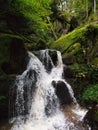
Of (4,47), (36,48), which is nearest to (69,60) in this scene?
(36,48)

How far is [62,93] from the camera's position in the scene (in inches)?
529

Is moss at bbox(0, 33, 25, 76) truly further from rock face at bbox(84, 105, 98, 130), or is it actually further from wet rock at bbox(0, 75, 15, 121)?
rock face at bbox(84, 105, 98, 130)

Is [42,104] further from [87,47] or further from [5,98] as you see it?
[87,47]

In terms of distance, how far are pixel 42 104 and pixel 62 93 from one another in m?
1.43

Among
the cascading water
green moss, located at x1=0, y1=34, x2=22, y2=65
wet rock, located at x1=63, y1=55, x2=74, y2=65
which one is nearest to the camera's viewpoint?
the cascading water

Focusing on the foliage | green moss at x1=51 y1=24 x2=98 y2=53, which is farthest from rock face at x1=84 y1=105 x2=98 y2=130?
green moss at x1=51 y1=24 x2=98 y2=53

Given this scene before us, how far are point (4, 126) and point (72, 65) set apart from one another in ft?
21.2

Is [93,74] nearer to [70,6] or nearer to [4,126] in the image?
[4,126]

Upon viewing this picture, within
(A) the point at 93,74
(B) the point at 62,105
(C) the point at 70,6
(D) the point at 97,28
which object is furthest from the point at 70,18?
(B) the point at 62,105

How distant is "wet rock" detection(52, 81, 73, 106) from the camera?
523 inches

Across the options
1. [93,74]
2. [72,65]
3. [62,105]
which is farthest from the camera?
[72,65]

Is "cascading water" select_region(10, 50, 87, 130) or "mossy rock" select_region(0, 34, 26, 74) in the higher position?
"mossy rock" select_region(0, 34, 26, 74)

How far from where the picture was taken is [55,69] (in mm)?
16016

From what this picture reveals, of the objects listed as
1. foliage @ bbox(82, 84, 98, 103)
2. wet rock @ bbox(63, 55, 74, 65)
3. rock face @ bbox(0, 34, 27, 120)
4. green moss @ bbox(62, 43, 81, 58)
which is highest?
rock face @ bbox(0, 34, 27, 120)
